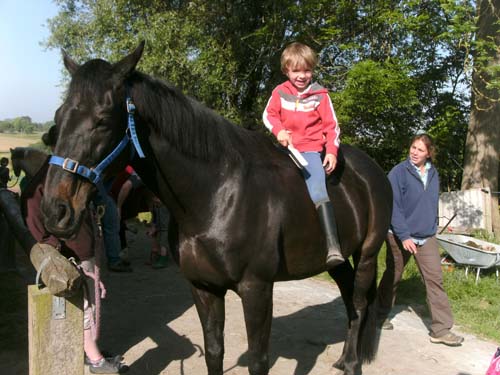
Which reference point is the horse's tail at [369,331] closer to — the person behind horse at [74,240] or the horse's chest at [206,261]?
the horse's chest at [206,261]

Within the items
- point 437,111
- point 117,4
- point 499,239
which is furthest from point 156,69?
point 499,239

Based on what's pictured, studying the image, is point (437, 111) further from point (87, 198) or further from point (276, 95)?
point (87, 198)

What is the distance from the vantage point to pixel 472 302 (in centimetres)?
530

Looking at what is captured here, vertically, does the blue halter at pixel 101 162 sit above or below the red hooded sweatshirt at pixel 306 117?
below

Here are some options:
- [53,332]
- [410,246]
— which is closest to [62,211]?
[53,332]

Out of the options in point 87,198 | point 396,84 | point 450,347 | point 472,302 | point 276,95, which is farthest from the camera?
point 396,84

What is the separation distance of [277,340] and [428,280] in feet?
5.18

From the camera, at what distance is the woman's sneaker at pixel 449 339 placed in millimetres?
4137

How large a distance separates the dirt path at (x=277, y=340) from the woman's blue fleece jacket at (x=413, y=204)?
3.50 ft

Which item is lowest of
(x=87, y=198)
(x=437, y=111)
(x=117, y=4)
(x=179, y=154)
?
(x=87, y=198)

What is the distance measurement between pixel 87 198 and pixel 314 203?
147 centimetres

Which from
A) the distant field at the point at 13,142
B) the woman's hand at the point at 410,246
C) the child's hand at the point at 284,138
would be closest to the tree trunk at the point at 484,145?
the woman's hand at the point at 410,246

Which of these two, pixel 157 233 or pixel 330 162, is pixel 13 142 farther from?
pixel 330 162

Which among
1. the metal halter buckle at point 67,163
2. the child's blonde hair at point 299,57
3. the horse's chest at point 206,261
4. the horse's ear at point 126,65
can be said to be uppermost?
the child's blonde hair at point 299,57
